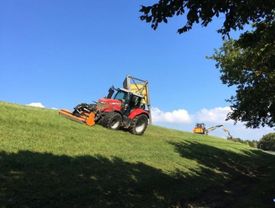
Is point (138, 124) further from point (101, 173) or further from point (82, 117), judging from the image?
point (101, 173)

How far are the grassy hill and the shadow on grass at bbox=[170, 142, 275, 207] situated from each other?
0.12 ft

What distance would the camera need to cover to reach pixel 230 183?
20812mm

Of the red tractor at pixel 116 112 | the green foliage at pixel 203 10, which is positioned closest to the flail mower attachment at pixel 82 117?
the red tractor at pixel 116 112

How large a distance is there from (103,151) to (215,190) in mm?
4772

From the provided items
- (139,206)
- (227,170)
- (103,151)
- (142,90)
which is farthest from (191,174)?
(142,90)

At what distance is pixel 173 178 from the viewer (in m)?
17.8

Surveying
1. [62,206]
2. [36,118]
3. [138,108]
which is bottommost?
[62,206]

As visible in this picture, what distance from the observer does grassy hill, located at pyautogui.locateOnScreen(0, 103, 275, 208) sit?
1197 centimetres

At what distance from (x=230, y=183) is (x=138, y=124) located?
31.2 feet

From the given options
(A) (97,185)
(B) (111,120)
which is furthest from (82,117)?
(A) (97,185)

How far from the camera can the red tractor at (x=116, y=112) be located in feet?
88.9

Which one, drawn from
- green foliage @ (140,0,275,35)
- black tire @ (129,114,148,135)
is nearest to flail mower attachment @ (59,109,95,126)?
black tire @ (129,114,148,135)

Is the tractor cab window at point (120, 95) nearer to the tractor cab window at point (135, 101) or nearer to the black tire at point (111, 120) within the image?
the tractor cab window at point (135, 101)

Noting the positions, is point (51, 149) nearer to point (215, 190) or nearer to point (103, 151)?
point (103, 151)
